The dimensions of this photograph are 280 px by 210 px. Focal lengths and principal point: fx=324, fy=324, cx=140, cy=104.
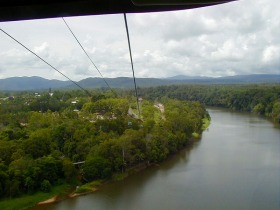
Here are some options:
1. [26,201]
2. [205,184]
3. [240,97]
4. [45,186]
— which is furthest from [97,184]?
[240,97]

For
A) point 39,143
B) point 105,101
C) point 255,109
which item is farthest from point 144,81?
point 39,143

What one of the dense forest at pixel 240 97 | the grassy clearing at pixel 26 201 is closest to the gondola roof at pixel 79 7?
the grassy clearing at pixel 26 201

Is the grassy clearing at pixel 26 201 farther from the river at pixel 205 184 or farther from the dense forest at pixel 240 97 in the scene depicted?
the dense forest at pixel 240 97

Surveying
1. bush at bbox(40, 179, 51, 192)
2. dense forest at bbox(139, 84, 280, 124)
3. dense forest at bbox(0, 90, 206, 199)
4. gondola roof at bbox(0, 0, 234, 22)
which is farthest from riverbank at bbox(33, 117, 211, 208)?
dense forest at bbox(139, 84, 280, 124)

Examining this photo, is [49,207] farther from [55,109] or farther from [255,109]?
[255,109]

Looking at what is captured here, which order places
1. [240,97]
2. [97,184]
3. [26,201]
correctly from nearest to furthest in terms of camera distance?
[26,201] → [97,184] → [240,97]

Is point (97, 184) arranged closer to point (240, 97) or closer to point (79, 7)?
point (79, 7)

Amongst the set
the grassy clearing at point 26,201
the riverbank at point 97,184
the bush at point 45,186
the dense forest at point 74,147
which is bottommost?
the riverbank at point 97,184
